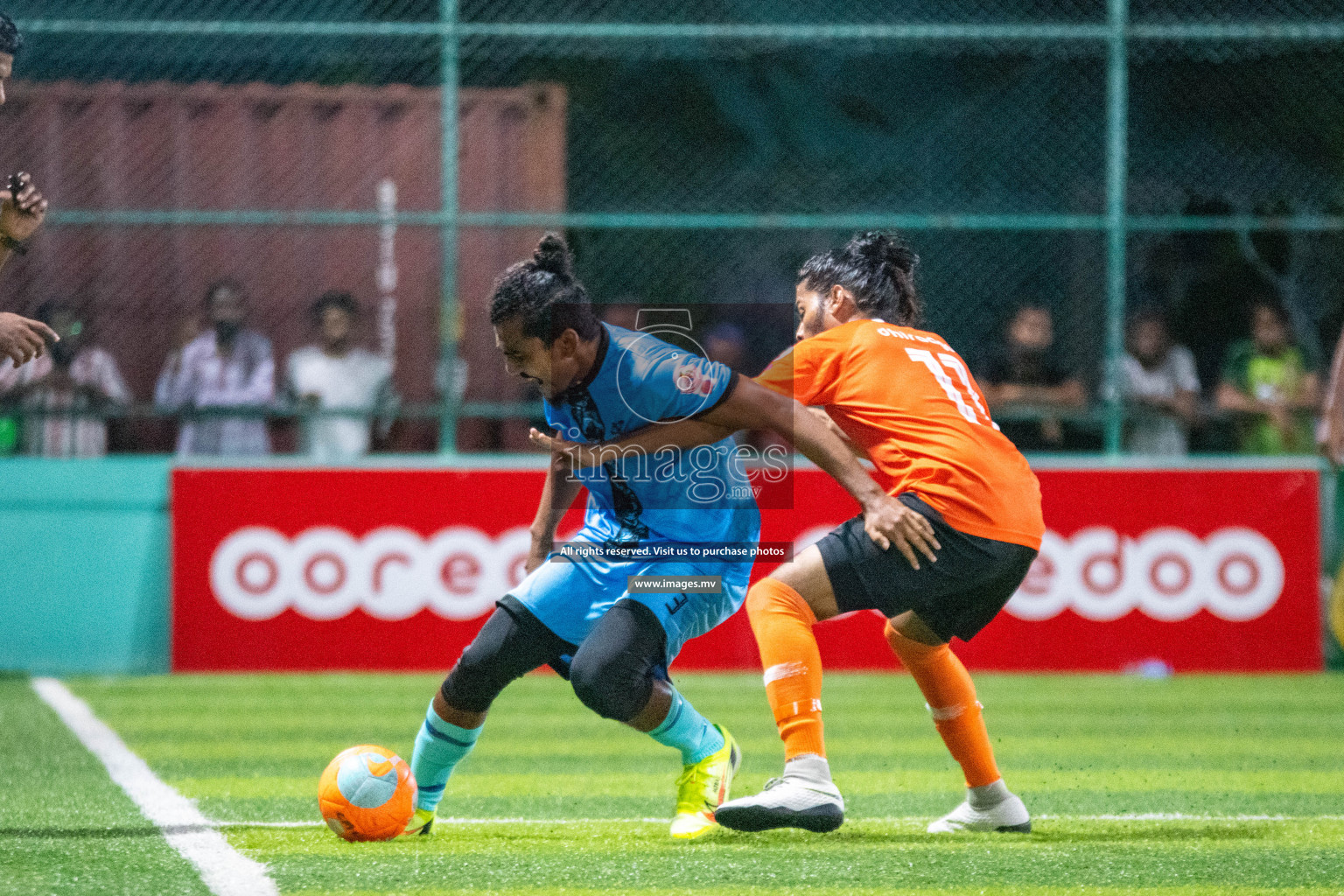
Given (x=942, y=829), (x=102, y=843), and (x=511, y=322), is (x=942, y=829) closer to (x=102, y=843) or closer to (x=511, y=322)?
(x=511, y=322)

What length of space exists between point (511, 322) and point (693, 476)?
727 mm

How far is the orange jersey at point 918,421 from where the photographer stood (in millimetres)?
5031

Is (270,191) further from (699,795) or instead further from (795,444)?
(795,444)

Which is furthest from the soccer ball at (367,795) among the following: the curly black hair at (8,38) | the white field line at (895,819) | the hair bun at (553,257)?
the curly black hair at (8,38)

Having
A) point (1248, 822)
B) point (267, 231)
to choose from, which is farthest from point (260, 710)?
point (1248, 822)

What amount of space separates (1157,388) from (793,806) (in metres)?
7.15

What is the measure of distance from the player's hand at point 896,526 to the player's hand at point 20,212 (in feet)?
8.26

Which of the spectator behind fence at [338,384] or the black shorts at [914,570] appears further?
the spectator behind fence at [338,384]

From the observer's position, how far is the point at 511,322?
4.93 meters

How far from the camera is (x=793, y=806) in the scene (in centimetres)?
473

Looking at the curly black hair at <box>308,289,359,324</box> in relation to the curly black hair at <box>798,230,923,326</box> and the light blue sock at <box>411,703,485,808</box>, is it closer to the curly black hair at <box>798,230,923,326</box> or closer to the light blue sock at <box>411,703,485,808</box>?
the curly black hair at <box>798,230,923,326</box>

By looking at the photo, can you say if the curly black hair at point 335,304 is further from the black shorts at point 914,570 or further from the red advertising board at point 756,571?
the black shorts at point 914,570

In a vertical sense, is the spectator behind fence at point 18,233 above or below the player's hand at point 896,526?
above

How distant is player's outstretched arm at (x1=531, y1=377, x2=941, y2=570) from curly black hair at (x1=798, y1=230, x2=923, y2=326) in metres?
0.62
